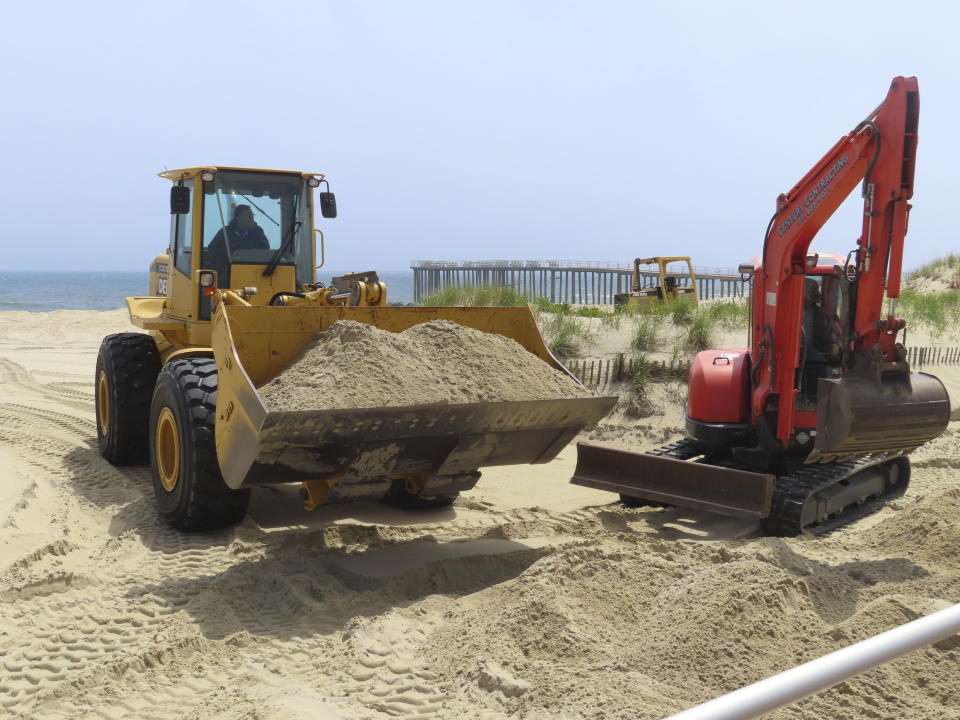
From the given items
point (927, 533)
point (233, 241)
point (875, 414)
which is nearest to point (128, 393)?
point (233, 241)

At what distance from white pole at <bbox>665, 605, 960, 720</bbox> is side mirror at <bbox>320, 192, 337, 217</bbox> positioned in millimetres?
5903

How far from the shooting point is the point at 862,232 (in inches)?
223

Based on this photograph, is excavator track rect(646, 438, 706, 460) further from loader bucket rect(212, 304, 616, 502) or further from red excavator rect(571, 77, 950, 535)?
loader bucket rect(212, 304, 616, 502)

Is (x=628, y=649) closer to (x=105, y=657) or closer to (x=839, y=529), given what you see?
(x=105, y=657)

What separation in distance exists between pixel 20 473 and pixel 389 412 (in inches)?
161

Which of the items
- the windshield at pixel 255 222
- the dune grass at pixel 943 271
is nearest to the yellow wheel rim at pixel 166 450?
the windshield at pixel 255 222

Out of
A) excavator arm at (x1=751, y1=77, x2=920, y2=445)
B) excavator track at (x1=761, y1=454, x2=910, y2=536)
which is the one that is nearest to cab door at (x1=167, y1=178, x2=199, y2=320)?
excavator arm at (x1=751, y1=77, x2=920, y2=445)

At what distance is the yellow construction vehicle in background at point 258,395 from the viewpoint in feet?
15.8

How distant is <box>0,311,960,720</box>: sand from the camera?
11.5 feet

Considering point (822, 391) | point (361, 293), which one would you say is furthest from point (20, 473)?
point (822, 391)

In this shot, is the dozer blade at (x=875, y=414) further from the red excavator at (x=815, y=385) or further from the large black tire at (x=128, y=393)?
the large black tire at (x=128, y=393)

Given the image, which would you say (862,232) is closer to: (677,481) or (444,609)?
(677,481)

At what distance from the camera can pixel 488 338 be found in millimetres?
5625

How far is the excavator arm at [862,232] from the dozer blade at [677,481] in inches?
23.7
